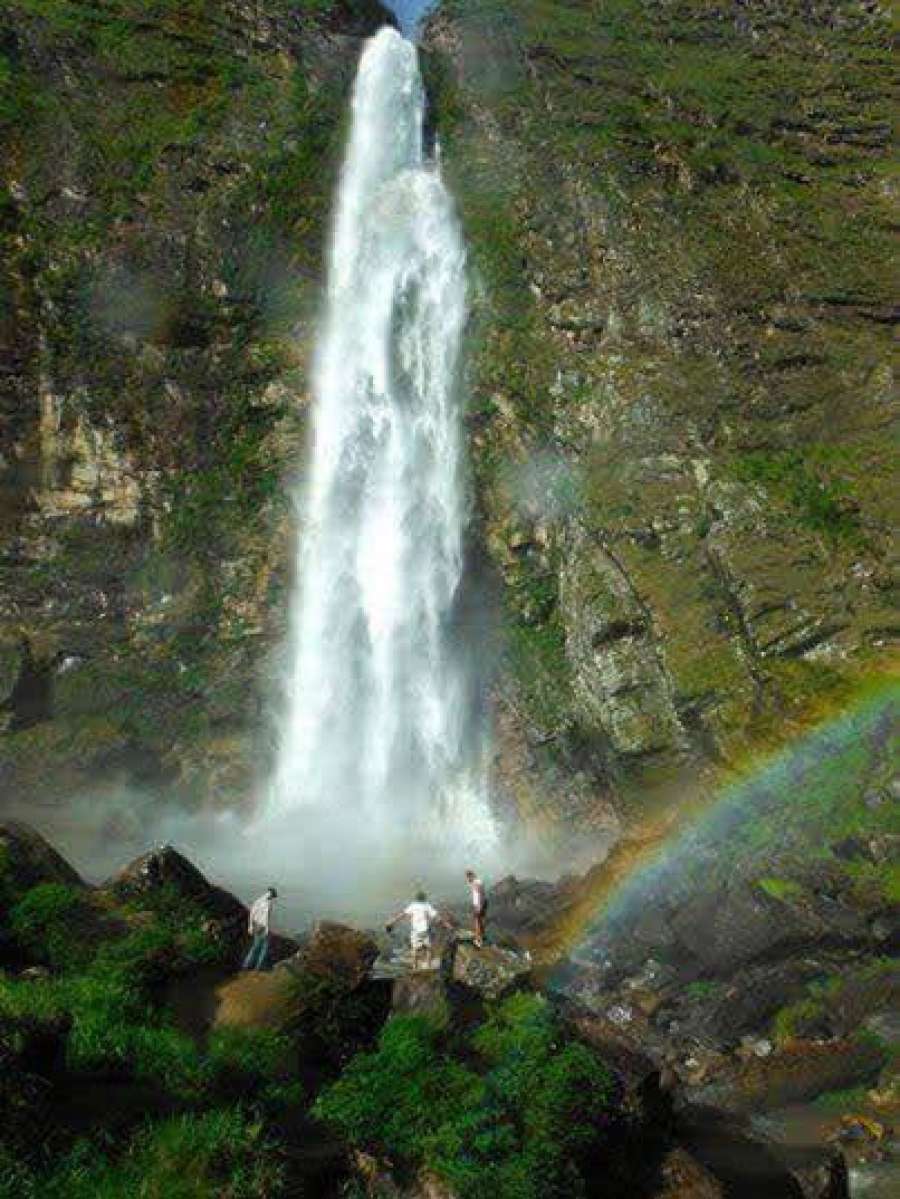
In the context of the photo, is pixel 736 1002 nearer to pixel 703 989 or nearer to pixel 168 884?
pixel 703 989

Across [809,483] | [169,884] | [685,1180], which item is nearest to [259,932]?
[169,884]

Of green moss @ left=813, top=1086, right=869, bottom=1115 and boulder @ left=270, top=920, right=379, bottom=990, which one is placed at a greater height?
boulder @ left=270, top=920, right=379, bottom=990

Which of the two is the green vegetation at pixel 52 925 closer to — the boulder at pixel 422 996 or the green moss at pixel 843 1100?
the boulder at pixel 422 996

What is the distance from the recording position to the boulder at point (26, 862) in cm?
1009

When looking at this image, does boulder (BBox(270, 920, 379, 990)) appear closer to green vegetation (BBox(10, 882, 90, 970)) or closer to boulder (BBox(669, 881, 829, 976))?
green vegetation (BBox(10, 882, 90, 970))

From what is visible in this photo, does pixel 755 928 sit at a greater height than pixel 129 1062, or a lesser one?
greater

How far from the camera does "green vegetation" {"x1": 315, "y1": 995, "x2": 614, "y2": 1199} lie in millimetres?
7789

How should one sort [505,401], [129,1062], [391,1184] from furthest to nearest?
[505,401] < [129,1062] < [391,1184]

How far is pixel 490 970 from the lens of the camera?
35.1 feet

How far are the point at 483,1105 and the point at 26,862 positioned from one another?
5.17 meters

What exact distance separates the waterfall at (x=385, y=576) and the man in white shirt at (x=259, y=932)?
427 inches

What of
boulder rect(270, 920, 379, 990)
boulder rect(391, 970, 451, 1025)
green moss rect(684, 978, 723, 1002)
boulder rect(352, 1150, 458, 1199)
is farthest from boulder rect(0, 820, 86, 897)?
green moss rect(684, 978, 723, 1002)

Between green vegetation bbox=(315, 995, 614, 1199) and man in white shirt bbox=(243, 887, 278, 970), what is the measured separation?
6.54 feet

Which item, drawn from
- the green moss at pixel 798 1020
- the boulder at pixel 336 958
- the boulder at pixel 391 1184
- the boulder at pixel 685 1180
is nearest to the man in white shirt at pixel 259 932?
the boulder at pixel 336 958
